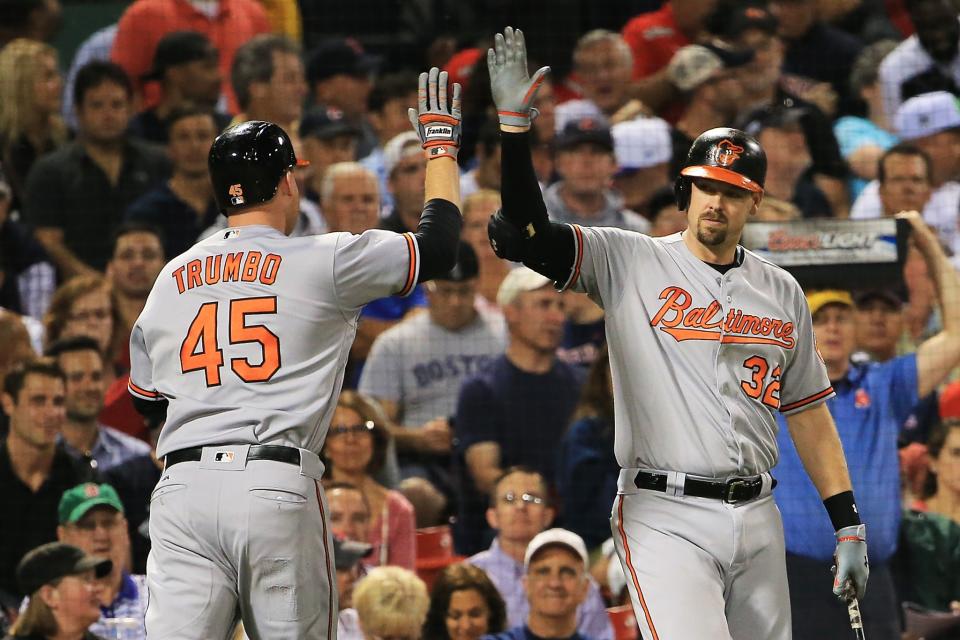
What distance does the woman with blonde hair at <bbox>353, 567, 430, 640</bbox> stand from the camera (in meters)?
5.78

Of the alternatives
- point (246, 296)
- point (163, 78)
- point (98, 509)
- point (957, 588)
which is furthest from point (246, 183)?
point (163, 78)

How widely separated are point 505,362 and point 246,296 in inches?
131

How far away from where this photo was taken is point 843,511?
4355mm

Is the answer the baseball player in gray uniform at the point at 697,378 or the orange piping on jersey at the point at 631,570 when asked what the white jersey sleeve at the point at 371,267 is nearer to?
the baseball player in gray uniform at the point at 697,378

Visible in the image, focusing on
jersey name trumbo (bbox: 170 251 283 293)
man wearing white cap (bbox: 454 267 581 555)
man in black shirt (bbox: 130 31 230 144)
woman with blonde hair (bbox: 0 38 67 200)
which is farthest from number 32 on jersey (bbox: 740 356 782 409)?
woman with blonde hair (bbox: 0 38 67 200)

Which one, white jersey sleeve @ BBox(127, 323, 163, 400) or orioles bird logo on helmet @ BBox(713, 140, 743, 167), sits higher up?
orioles bird logo on helmet @ BBox(713, 140, 743, 167)

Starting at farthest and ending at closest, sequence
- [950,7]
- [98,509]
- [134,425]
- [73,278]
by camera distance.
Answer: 1. [950,7]
2. [73,278]
3. [134,425]
4. [98,509]

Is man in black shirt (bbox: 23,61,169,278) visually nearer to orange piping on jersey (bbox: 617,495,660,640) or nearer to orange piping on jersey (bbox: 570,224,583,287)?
orange piping on jersey (bbox: 570,224,583,287)

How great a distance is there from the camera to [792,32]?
9.80m

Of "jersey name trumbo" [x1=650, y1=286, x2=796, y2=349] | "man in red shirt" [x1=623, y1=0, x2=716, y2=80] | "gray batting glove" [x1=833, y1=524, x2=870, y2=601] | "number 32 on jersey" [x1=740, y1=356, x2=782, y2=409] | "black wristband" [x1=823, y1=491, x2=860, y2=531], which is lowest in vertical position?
"gray batting glove" [x1=833, y1=524, x2=870, y2=601]

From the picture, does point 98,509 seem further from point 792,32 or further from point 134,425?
point 792,32

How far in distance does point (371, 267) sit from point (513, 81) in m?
0.64

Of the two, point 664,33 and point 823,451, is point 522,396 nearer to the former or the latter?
point 823,451

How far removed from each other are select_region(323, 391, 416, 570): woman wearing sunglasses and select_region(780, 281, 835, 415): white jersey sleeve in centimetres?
240
